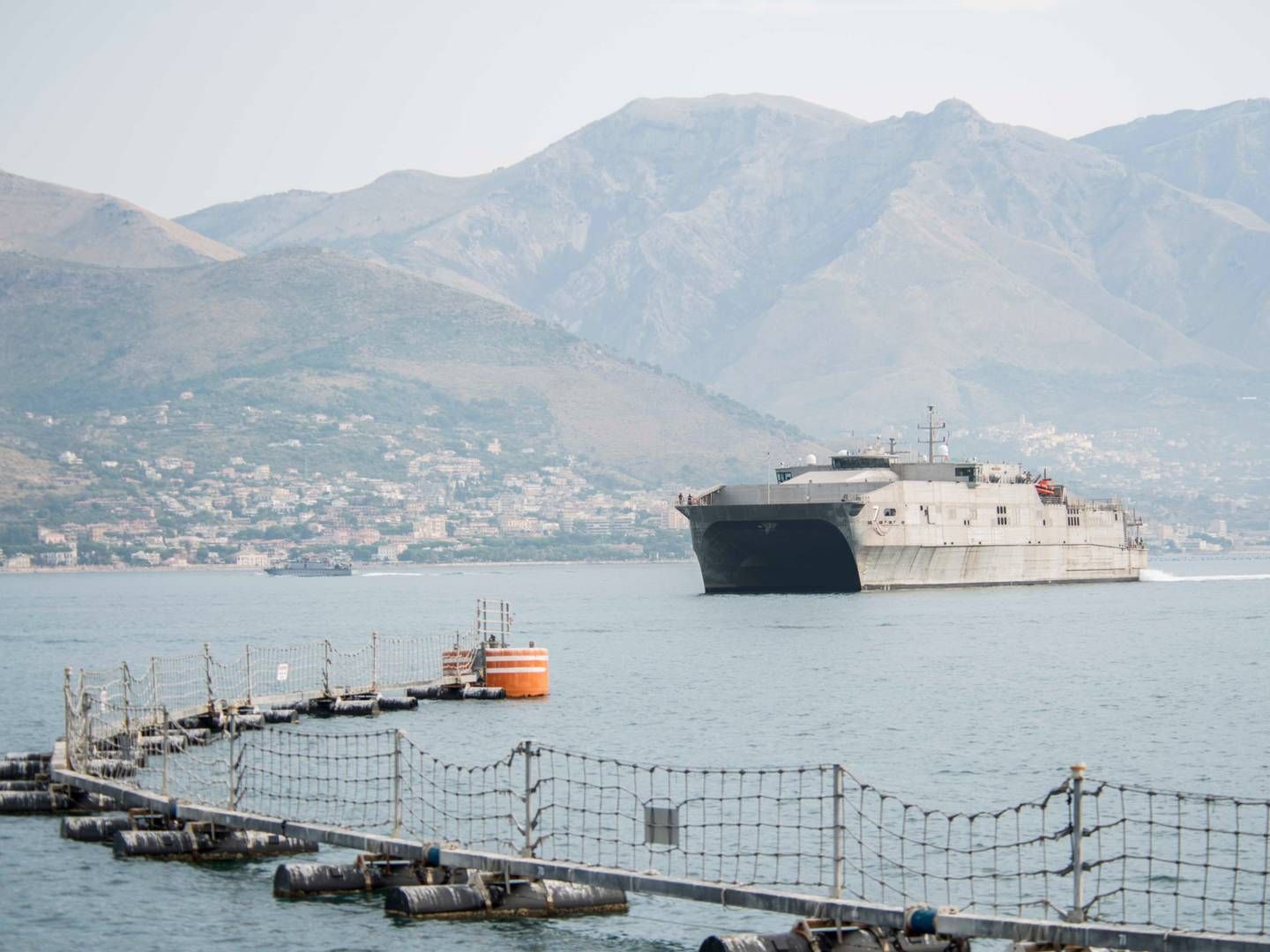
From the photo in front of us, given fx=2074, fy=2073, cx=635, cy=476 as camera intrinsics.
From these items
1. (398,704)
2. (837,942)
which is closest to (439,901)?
(837,942)

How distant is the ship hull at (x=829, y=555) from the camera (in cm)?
9806

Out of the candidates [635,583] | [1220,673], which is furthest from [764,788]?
[635,583]

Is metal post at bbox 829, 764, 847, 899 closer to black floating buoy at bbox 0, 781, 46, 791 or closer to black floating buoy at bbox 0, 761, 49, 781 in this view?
black floating buoy at bbox 0, 781, 46, 791

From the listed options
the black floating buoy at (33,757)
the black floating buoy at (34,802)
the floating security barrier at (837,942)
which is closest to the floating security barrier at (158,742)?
the black floating buoy at (33,757)

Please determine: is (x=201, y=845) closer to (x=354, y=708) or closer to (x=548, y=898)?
(x=548, y=898)

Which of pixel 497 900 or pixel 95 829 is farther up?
pixel 95 829

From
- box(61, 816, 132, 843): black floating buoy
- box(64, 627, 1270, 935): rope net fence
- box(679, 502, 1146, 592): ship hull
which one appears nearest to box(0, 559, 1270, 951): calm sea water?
box(61, 816, 132, 843): black floating buoy

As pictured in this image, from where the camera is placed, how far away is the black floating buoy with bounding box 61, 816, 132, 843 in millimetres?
30703

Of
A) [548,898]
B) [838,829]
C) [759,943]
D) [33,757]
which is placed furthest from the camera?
[33,757]

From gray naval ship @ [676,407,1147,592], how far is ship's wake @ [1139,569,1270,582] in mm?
28653

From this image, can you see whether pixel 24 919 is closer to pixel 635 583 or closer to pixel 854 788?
pixel 854 788

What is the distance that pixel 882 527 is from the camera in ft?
326

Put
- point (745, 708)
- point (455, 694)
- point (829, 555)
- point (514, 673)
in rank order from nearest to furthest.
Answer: point (745, 708)
point (455, 694)
point (514, 673)
point (829, 555)

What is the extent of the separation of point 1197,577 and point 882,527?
79.9 m
